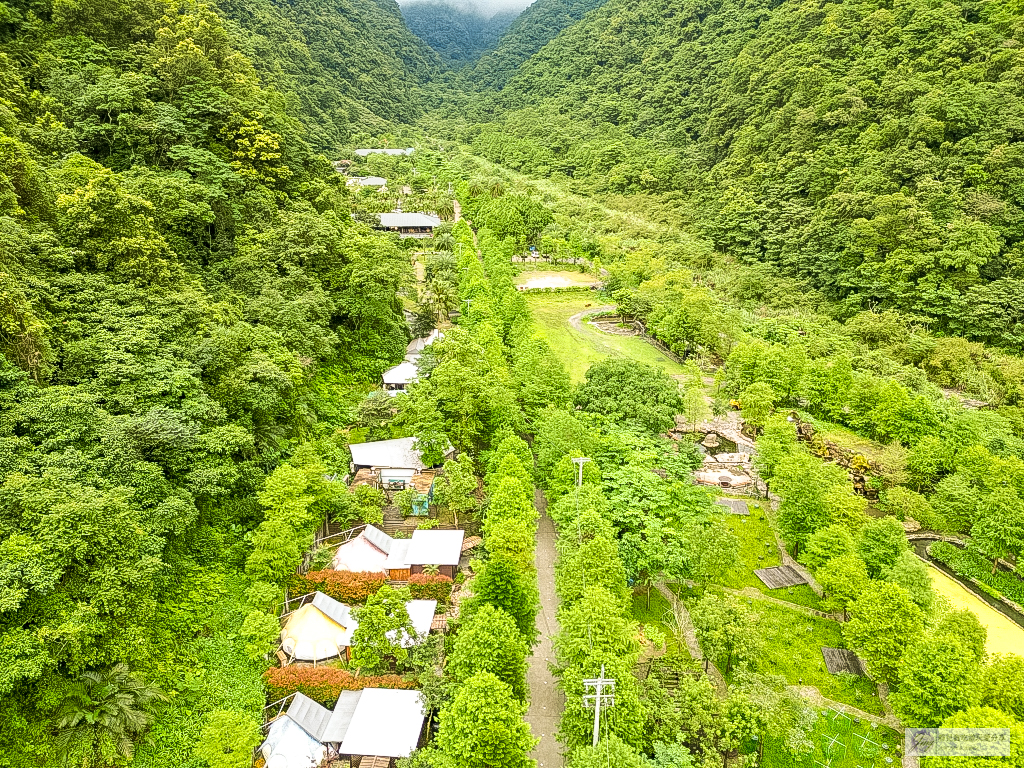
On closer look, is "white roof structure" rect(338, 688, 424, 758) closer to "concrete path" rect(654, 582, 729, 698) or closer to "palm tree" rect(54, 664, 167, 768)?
"palm tree" rect(54, 664, 167, 768)

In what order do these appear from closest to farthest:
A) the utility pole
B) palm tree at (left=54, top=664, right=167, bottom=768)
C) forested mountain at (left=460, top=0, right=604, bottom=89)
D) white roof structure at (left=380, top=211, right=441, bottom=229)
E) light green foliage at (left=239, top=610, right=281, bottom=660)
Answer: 1. the utility pole
2. palm tree at (left=54, top=664, right=167, bottom=768)
3. light green foliage at (left=239, top=610, right=281, bottom=660)
4. white roof structure at (left=380, top=211, right=441, bottom=229)
5. forested mountain at (left=460, top=0, right=604, bottom=89)

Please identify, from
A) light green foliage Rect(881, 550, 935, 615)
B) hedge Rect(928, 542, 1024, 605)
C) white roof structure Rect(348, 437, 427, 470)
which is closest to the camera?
light green foliage Rect(881, 550, 935, 615)

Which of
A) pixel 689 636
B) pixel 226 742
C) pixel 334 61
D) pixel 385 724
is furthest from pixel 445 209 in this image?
pixel 226 742

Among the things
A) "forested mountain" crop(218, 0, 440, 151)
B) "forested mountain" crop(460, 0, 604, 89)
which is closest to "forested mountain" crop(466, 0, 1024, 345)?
"forested mountain" crop(218, 0, 440, 151)

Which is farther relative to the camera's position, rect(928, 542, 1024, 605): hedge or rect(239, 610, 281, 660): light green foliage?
rect(928, 542, 1024, 605): hedge

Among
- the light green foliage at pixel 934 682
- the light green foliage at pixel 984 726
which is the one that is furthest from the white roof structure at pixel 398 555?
the light green foliage at pixel 984 726

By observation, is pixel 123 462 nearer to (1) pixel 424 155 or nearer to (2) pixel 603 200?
(2) pixel 603 200
